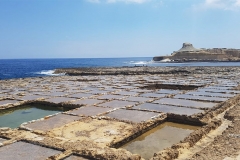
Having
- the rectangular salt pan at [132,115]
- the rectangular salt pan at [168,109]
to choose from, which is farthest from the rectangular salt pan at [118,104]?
the rectangular salt pan at [132,115]

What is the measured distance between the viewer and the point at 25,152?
338 centimetres

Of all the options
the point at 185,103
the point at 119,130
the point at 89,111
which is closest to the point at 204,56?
the point at 185,103

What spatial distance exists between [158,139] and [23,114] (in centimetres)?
405

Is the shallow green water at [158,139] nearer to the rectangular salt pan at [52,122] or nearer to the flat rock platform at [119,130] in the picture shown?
the flat rock platform at [119,130]

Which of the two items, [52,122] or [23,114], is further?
[23,114]

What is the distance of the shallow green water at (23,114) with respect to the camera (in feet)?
18.9

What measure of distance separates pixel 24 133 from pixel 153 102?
3.82 meters

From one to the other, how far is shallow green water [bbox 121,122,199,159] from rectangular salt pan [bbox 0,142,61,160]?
1.32 meters

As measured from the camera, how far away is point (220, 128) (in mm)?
4504

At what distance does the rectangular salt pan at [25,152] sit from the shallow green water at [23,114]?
1.99m

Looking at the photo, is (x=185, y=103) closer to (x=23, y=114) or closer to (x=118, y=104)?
(x=118, y=104)

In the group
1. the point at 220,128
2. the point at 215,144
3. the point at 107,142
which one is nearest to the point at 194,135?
the point at 215,144

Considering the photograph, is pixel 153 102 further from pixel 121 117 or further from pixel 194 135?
pixel 194 135

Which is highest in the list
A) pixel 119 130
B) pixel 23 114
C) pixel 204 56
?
pixel 204 56
